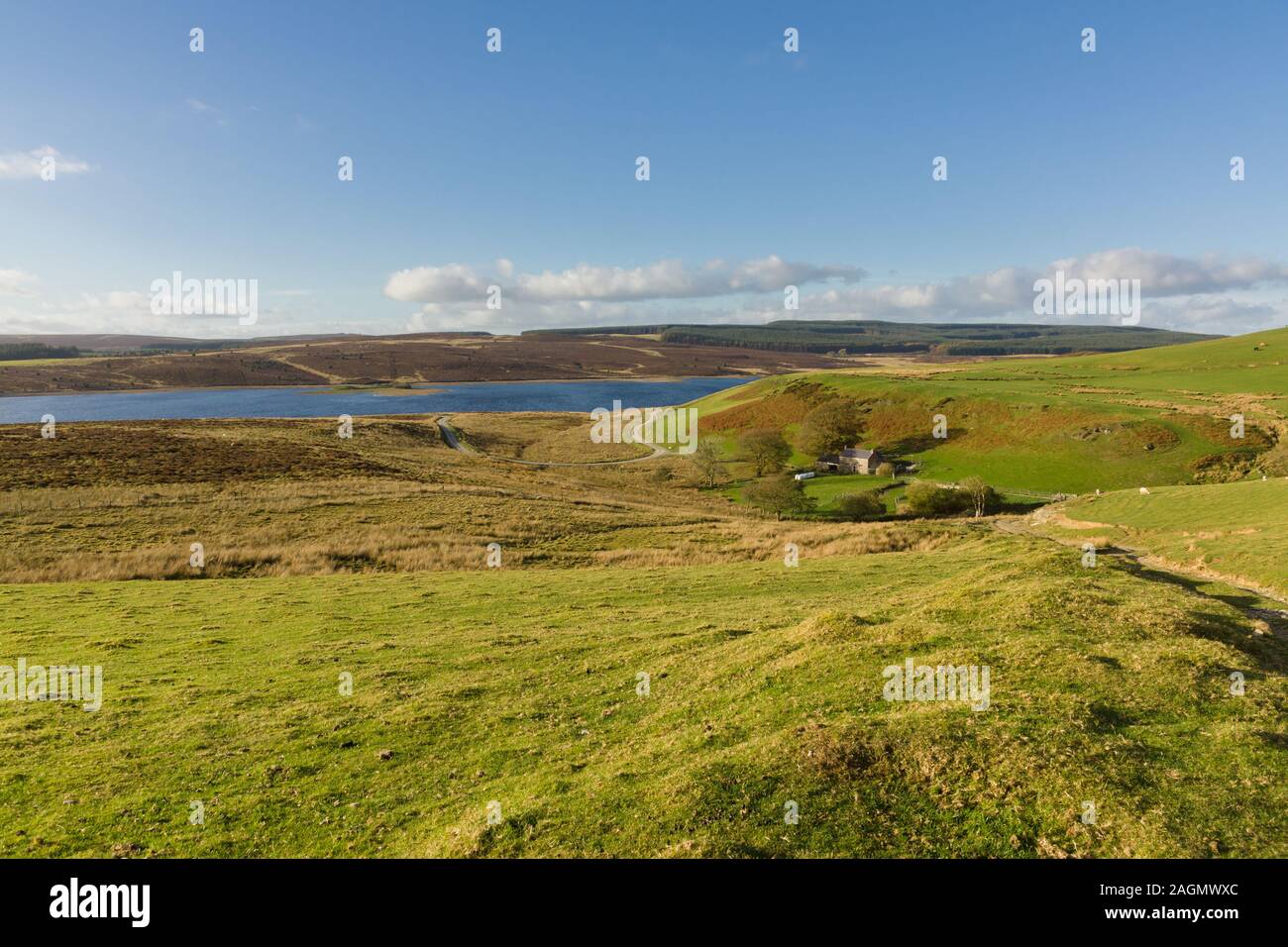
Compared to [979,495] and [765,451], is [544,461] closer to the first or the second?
[765,451]

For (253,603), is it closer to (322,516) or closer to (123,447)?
(322,516)

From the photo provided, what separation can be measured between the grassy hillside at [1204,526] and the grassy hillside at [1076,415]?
3101cm

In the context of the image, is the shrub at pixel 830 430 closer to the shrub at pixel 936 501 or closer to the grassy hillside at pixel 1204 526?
the shrub at pixel 936 501

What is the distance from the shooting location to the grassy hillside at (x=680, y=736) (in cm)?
904

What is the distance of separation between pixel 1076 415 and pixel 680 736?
4100 inches

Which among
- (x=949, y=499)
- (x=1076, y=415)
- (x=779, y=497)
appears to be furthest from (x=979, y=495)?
(x=1076, y=415)

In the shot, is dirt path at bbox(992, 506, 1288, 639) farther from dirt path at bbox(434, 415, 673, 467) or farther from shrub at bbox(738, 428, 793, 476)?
dirt path at bbox(434, 415, 673, 467)

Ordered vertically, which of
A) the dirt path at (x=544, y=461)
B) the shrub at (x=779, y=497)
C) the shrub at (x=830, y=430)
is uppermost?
the shrub at (x=830, y=430)

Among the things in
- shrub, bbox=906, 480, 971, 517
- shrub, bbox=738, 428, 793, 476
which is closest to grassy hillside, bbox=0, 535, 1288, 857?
shrub, bbox=906, 480, 971, 517

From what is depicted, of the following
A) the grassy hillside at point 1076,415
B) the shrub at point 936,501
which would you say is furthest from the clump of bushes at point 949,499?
the grassy hillside at point 1076,415

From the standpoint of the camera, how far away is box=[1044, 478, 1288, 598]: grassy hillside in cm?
3047

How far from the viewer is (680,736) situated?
1260cm
